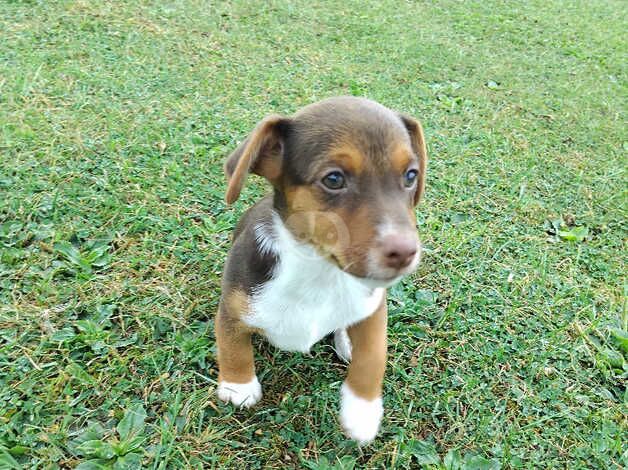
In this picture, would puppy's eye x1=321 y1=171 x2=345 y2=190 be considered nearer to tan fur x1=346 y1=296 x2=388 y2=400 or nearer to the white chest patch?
the white chest patch

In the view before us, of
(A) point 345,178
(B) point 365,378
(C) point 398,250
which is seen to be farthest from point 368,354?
(A) point 345,178

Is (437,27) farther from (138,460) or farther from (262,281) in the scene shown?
(138,460)

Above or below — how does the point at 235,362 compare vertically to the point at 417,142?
below

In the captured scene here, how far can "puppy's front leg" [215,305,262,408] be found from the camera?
3.06 meters

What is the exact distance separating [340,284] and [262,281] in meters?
0.42

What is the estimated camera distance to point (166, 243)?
418 cm

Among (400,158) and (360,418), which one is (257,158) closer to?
(400,158)

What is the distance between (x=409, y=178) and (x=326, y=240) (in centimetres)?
53

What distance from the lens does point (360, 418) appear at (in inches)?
120

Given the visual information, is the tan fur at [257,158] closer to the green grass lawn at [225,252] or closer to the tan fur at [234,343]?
the tan fur at [234,343]

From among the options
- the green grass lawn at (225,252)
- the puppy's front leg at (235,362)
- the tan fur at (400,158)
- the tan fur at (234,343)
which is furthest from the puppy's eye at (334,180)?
the green grass lawn at (225,252)

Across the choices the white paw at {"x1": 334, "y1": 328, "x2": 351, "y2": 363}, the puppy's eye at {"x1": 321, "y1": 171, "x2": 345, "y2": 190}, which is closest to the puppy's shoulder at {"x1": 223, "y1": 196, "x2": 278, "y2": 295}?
the puppy's eye at {"x1": 321, "y1": 171, "x2": 345, "y2": 190}

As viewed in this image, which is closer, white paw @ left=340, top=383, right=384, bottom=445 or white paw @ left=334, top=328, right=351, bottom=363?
white paw @ left=340, top=383, right=384, bottom=445

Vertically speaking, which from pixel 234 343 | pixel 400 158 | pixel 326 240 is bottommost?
pixel 234 343
